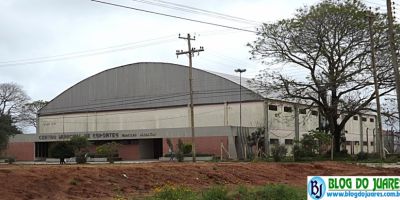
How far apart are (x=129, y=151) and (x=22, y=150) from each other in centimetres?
1912

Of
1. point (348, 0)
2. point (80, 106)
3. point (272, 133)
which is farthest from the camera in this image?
point (80, 106)

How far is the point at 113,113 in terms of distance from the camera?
84.9 metres

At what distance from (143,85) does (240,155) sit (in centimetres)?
2015

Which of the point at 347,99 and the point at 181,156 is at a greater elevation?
the point at 347,99

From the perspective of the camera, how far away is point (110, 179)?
24922mm

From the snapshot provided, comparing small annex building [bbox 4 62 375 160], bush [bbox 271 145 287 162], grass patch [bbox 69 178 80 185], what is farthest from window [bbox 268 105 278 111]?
grass patch [bbox 69 178 80 185]

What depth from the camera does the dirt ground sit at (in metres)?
21.0

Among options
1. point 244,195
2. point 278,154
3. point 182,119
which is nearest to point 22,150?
point 182,119

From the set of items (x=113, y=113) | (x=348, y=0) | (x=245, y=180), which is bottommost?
(x=245, y=180)

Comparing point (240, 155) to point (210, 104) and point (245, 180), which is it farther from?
point (245, 180)

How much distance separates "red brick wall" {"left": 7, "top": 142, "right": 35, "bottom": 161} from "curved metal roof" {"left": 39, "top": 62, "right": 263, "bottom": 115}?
681cm

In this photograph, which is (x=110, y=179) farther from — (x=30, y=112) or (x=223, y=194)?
(x=30, y=112)

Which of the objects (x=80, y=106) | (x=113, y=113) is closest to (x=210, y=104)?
(x=113, y=113)

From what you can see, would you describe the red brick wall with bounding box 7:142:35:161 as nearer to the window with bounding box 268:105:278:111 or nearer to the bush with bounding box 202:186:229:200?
the window with bounding box 268:105:278:111
